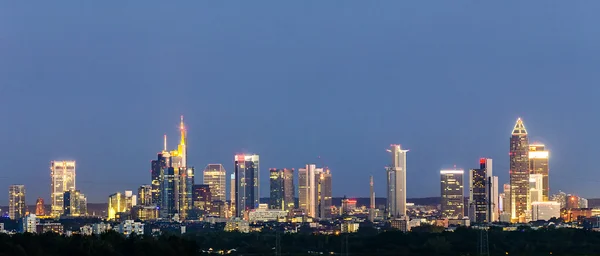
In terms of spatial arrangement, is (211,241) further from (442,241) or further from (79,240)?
(79,240)

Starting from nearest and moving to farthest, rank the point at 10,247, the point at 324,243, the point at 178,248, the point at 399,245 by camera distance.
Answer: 1. the point at 10,247
2. the point at 178,248
3. the point at 399,245
4. the point at 324,243

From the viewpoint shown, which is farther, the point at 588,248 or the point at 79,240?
the point at 588,248

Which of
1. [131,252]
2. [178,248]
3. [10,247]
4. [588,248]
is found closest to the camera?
[10,247]

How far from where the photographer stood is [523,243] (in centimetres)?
17175

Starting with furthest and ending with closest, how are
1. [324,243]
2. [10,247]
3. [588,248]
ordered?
[324,243] → [588,248] → [10,247]

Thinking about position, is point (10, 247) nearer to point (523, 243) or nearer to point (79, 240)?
point (79, 240)

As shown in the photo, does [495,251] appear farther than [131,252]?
Yes

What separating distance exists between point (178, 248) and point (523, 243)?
89.8 m

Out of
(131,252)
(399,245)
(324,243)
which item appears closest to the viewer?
(131,252)

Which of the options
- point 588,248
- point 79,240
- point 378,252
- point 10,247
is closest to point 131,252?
point 79,240

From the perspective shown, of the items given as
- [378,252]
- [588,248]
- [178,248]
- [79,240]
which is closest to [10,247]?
[79,240]

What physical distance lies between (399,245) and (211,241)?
3707cm

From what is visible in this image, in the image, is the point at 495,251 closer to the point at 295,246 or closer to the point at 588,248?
the point at 588,248

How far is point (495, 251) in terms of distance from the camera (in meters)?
156
